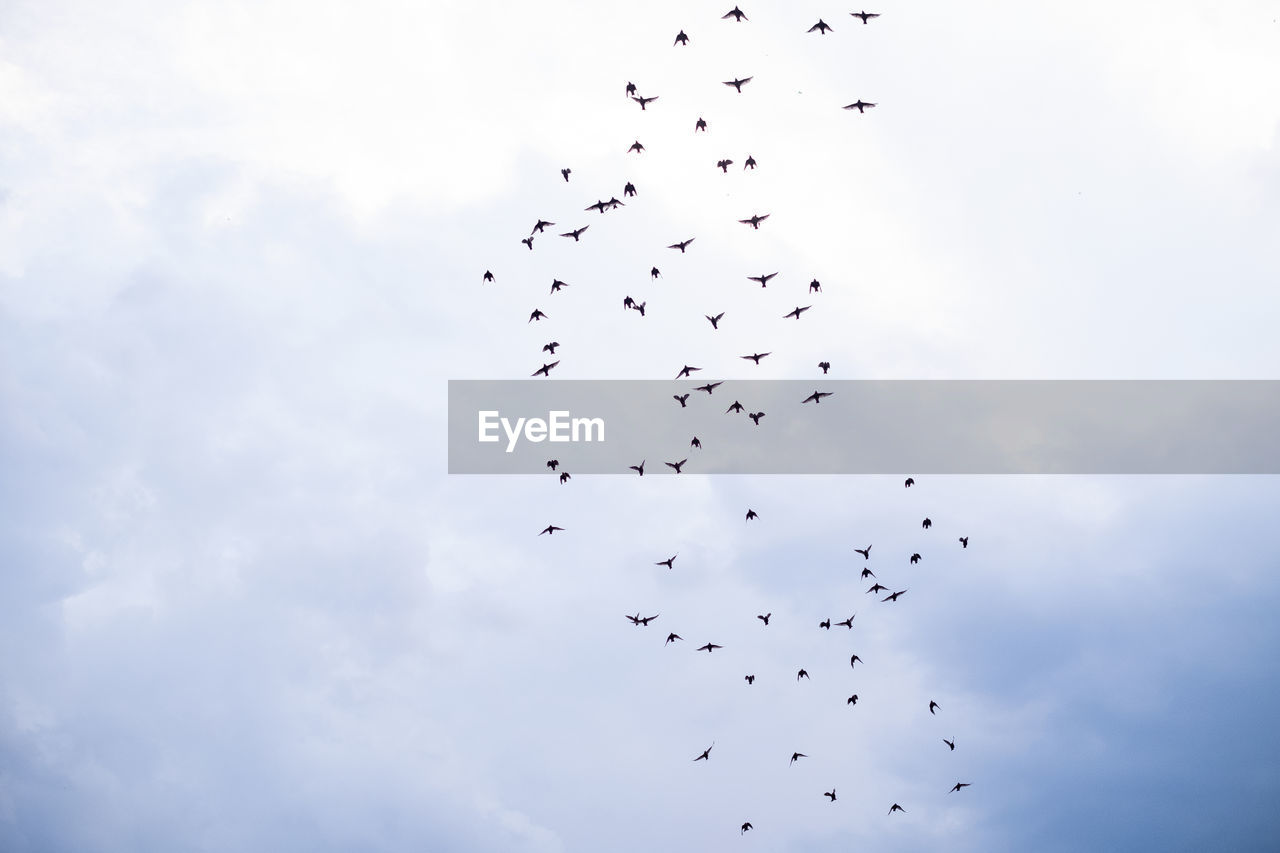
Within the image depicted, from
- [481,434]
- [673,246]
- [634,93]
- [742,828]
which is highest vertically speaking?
Result: [634,93]

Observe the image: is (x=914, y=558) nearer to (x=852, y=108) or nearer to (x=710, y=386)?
(x=710, y=386)

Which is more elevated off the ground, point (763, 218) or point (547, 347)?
point (763, 218)

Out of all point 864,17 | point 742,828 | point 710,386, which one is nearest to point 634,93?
point 864,17

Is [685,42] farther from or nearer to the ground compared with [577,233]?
farther from the ground

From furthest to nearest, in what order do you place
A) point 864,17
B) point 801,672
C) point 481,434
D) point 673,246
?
point 801,672 → point 481,434 → point 673,246 → point 864,17

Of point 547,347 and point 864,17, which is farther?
point 547,347

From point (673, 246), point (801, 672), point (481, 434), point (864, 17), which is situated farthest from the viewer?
point (801, 672)

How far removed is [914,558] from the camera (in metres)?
81.8

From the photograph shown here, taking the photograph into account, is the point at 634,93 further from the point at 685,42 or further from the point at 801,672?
A: the point at 801,672

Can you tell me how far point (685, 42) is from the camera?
61812 millimetres

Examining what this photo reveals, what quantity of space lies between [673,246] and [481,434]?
69.1 feet

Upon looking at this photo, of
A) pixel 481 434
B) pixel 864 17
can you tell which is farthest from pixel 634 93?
pixel 481 434

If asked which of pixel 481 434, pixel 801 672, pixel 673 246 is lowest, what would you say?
pixel 801 672

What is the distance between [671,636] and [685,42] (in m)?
47.3
